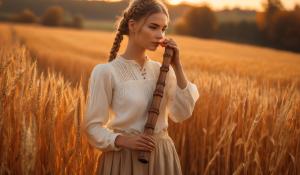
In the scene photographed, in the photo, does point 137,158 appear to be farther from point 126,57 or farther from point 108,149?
point 126,57

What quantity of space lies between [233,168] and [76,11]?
1773 inches

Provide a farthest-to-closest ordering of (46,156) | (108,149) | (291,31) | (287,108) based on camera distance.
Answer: (291,31), (287,108), (46,156), (108,149)

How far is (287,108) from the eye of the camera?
2.67 m

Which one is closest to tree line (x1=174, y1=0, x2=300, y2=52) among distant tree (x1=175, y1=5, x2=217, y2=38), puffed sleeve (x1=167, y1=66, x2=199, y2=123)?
distant tree (x1=175, y1=5, x2=217, y2=38)

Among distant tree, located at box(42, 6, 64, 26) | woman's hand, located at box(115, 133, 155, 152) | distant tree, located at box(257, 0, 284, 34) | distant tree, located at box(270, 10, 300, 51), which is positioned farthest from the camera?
distant tree, located at box(42, 6, 64, 26)

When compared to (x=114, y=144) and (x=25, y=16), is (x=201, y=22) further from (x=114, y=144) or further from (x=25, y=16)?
(x=114, y=144)

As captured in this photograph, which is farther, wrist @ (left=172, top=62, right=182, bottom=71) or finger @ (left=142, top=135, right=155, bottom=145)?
wrist @ (left=172, top=62, right=182, bottom=71)

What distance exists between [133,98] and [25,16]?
4618 cm

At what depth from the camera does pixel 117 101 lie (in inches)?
80.2

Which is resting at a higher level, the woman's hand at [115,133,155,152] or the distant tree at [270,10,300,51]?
the woman's hand at [115,133,155,152]

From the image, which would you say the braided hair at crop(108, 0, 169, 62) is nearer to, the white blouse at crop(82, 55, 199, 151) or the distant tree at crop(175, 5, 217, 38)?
the white blouse at crop(82, 55, 199, 151)

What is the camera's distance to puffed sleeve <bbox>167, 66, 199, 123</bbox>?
2.17 m

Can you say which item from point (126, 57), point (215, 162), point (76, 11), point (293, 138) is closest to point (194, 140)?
point (215, 162)

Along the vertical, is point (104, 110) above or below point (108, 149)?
above
